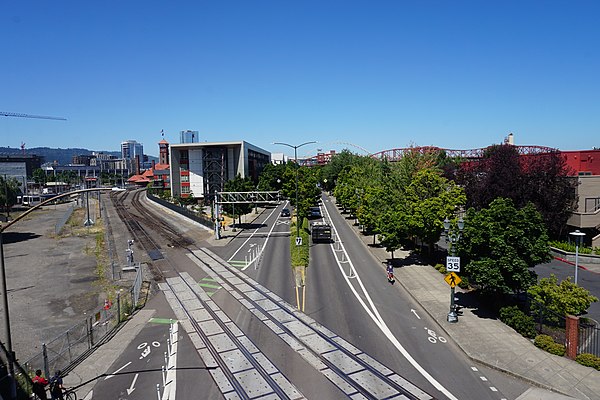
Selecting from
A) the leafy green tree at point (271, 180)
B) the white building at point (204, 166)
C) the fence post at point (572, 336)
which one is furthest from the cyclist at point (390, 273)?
the white building at point (204, 166)

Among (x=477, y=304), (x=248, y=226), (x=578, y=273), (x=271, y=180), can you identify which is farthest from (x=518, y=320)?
(x=271, y=180)

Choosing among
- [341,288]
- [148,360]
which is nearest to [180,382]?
[148,360]

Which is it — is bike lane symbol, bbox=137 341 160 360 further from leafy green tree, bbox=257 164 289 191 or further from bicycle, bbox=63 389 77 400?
leafy green tree, bbox=257 164 289 191

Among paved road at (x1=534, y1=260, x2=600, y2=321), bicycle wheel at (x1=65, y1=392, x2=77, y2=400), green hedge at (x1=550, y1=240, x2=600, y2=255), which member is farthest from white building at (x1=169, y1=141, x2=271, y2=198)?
bicycle wheel at (x1=65, y1=392, x2=77, y2=400)

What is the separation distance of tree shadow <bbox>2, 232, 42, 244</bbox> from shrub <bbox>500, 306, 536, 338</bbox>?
56190 millimetres

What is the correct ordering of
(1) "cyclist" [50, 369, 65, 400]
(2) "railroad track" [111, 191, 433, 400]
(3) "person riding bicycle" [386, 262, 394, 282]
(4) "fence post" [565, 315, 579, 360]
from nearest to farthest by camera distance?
(1) "cyclist" [50, 369, 65, 400] < (2) "railroad track" [111, 191, 433, 400] < (4) "fence post" [565, 315, 579, 360] < (3) "person riding bicycle" [386, 262, 394, 282]

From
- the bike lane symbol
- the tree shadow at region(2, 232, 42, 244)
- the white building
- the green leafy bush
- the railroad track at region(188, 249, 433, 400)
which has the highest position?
the white building

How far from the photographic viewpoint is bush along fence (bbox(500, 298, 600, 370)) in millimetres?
17500

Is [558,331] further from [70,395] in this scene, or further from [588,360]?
[70,395]

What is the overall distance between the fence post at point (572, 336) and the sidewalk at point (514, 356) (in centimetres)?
46

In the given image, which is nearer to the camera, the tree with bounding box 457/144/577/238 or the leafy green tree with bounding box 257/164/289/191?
the tree with bounding box 457/144/577/238

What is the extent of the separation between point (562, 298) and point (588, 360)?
9.23 ft

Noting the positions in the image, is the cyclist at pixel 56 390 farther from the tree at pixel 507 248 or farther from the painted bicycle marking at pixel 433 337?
the tree at pixel 507 248

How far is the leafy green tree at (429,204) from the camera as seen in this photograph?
32156 millimetres
